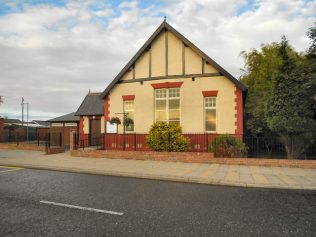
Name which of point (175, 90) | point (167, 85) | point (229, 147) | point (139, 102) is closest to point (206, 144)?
point (229, 147)

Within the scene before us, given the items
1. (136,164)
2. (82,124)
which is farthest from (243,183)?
(82,124)

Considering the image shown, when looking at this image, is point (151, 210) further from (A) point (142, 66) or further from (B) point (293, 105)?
(A) point (142, 66)

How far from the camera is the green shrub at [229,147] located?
41.2 ft

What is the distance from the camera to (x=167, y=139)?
14.4 m

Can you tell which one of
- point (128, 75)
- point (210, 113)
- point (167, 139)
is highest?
point (128, 75)

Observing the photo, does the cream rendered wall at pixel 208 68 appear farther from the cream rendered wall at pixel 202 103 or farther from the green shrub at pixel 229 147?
the green shrub at pixel 229 147

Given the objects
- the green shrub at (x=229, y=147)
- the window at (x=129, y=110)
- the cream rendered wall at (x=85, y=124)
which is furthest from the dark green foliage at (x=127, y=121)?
the cream rendered wall at (x=85, y=124)

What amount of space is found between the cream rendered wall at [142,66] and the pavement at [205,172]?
660cm

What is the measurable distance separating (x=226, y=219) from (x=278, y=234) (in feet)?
3.33

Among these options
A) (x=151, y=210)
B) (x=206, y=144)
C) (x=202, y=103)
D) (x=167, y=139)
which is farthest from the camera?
(x=202, y=103)

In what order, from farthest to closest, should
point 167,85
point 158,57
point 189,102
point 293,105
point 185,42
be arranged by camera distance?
point 158,57, point 167,85, point 189,102, point 185,42, point 293,105

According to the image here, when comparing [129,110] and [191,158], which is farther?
[129,110]

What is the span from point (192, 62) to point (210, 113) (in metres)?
3.53

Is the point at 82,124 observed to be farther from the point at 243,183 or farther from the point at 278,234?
the point at 278,234
